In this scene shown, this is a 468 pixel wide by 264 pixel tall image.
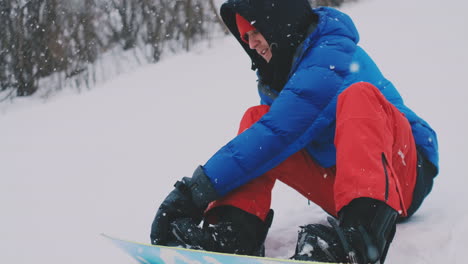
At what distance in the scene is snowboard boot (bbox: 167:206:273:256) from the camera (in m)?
1.43

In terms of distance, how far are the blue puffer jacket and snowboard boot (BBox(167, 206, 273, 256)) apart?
0.10 meters

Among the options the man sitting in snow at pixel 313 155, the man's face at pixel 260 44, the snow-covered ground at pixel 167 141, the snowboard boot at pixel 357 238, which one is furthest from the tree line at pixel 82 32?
the snowboard boot at pixel 357 238

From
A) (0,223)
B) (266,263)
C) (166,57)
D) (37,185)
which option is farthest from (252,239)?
(166,57)

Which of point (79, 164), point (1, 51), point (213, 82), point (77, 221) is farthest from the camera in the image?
point (1, 51)

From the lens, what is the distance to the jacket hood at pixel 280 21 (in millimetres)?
1703

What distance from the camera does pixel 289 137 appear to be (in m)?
1.51

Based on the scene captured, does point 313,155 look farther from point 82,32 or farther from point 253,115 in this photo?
point 82,32

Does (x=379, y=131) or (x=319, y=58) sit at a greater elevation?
(x=319, y=58)

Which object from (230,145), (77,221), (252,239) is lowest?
(77,221)

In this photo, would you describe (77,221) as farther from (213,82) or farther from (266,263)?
(213,82)

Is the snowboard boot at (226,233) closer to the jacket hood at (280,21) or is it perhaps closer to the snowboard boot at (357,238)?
the snowboard boot at (357,238)

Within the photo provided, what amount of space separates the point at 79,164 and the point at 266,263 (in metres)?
2.77

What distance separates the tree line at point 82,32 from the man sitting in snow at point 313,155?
4.83 meters

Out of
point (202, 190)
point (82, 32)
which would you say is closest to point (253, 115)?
point (202, 190)
